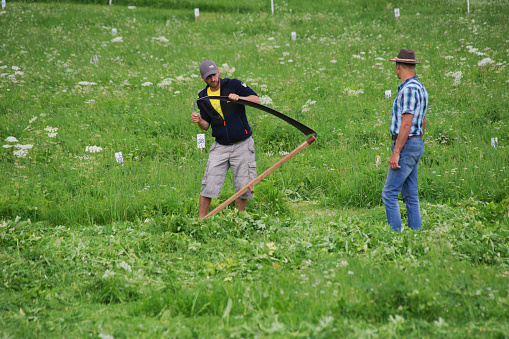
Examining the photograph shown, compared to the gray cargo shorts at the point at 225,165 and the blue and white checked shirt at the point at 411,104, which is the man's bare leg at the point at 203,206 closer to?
the gray cargo shorts at the point at 225,165

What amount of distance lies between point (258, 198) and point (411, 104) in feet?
8.41

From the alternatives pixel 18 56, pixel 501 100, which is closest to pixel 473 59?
pixel 501 100

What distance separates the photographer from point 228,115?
570 centimetres

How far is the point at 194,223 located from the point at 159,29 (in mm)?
13885

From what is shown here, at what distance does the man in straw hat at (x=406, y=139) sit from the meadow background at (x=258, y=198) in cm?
31

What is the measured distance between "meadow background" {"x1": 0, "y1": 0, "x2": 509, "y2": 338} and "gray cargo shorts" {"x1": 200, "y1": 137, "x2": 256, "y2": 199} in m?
0.36

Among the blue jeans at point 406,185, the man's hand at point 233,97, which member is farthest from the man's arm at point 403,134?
the man's hand at point 233,97

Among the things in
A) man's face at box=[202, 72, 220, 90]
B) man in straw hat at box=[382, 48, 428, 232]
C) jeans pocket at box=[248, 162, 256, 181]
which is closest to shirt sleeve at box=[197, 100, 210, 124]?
man's face at box=[202, 72, 220, 90]

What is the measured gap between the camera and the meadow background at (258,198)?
3.54 m

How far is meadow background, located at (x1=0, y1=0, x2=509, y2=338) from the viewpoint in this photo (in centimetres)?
354

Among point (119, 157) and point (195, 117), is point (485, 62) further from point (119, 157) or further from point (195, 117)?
point (119, 157)

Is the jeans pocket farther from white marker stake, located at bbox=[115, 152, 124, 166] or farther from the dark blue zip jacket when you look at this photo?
white marker stake, located at bbox=[115, 152, 124, 166]

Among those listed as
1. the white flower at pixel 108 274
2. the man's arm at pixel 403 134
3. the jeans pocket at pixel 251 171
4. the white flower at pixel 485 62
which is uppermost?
the white flower at pixel 485 62

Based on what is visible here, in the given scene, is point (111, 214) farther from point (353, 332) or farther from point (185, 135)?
point (353, 332)
